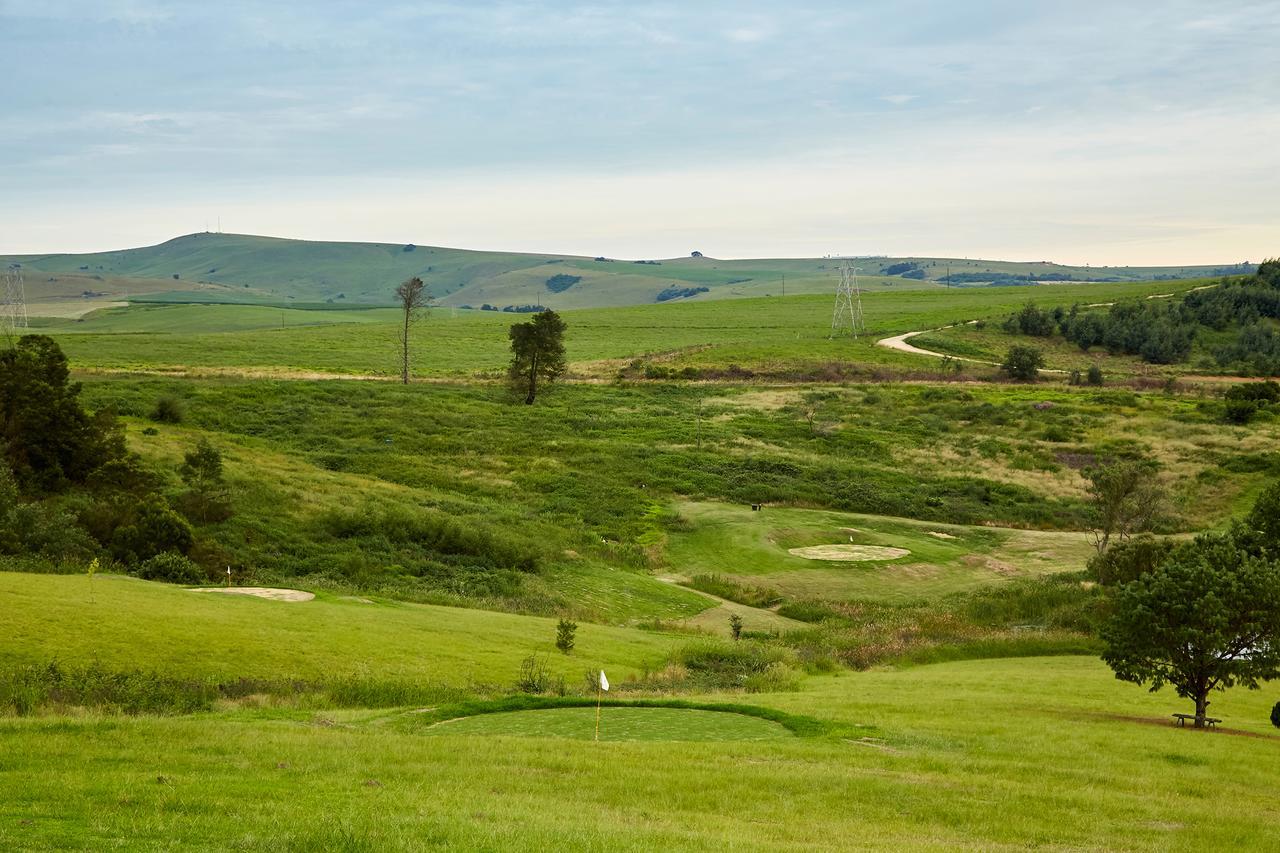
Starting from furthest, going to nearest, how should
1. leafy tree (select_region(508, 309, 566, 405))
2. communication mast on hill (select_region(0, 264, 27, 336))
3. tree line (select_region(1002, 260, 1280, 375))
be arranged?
1. tree line (select_region(1002, 260, 1280, 375))
2. communication mast on hill (select_region(0, 264, 27, 336))
3. leafy tree (select_region(508, 309, 566, 405))

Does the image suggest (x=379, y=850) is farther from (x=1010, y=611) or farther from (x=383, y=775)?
(x=1010, y=611)

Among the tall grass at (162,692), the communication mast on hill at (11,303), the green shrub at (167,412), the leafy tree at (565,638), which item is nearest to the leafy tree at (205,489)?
the leafy tree at (565,638)

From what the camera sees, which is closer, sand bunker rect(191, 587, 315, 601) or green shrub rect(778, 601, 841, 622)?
sand bunker rect(191, 587, 315, 601)

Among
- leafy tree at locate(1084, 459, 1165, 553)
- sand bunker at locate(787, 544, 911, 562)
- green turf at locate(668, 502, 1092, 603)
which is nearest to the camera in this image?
green turf at locate(668, 502, 1092, 603)

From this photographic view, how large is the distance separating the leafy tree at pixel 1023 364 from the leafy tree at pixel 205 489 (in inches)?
3371

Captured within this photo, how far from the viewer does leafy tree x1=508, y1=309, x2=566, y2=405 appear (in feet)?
297

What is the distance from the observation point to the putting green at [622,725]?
64.0 ft

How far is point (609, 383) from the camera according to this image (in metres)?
105

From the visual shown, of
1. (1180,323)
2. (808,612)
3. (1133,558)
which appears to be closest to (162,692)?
(808,612)

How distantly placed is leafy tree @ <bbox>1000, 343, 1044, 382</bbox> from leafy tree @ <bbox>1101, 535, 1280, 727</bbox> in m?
91.4

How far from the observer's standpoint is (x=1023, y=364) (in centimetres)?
11069

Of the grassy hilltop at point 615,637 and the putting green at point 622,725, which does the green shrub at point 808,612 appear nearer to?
the grassy hilltop at point 615,637

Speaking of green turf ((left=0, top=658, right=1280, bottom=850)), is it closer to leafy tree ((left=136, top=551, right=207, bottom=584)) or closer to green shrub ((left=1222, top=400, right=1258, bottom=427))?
leafy tree ((left=136, top=551, right=207, bottom=584))

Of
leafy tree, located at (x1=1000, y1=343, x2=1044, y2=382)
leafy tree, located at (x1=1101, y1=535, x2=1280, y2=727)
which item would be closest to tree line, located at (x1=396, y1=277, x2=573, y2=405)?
leafy tree, located at (x1=1000, y1=343, x2=1044, y2=382)
